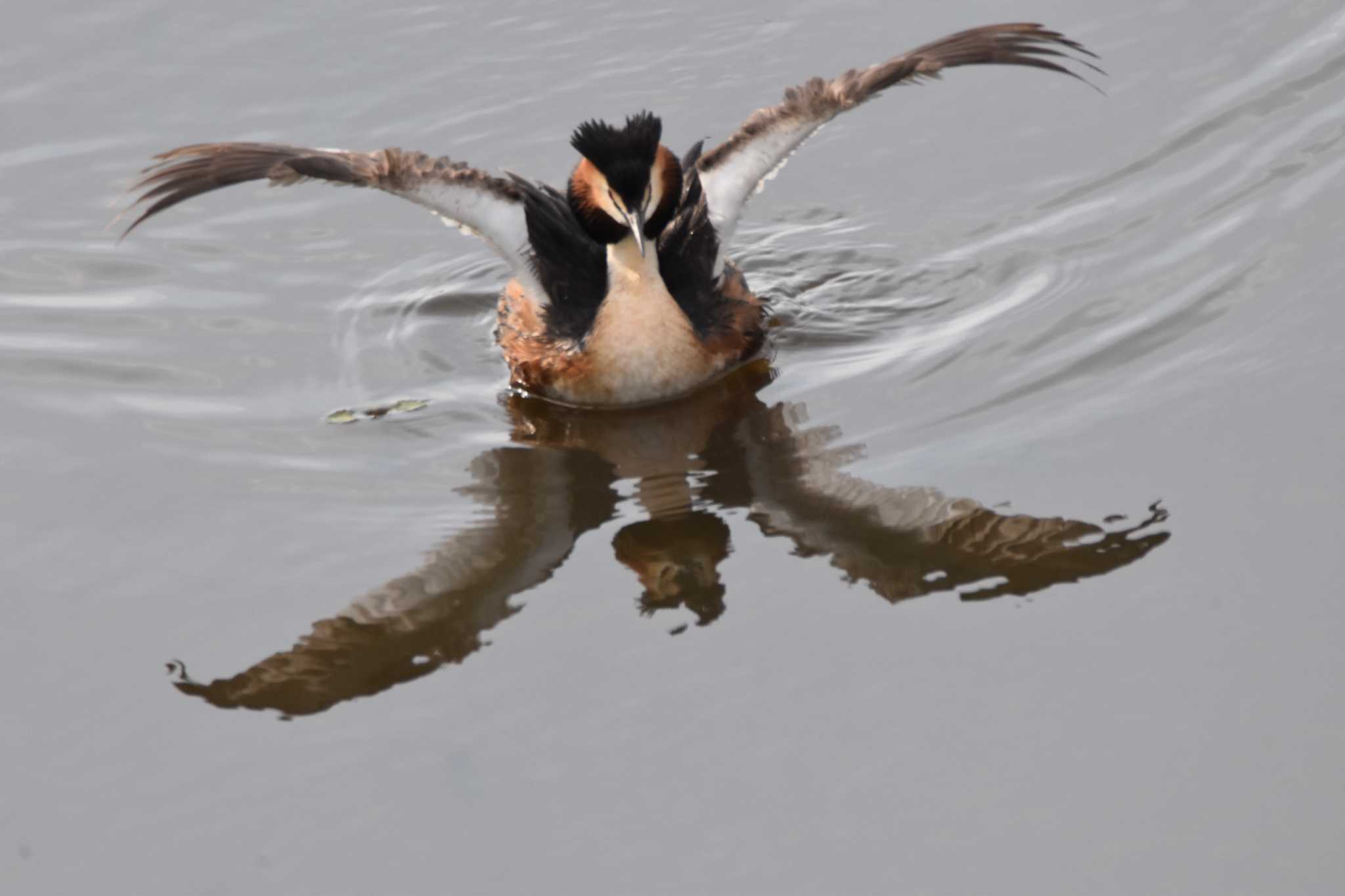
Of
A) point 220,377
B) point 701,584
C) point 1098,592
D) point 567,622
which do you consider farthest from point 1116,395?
point 220,377

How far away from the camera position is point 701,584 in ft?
22.4

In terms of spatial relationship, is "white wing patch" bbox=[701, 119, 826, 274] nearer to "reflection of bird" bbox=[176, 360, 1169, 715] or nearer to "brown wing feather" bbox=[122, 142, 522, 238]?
"reflection of bird" bbox=[176, 360, 1169, 715]

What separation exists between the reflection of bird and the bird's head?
3.19 feet

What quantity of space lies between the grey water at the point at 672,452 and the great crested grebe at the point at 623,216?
25 cm

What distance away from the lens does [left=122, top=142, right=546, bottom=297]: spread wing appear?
7.98 metres

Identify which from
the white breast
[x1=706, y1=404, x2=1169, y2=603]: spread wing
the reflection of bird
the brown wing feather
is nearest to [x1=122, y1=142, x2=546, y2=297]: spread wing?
the brown wing feather

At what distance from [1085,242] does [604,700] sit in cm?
456

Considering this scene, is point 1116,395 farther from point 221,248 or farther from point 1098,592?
point 221,248

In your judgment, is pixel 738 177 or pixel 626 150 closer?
pixel 626 150

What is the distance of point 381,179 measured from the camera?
8391 millimetres

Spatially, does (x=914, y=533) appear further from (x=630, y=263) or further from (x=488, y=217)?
(x=488, y=217)

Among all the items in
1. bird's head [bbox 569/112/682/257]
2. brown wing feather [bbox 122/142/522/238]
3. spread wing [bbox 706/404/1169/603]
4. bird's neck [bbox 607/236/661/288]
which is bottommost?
spread wing [bbox 706/404/1169/603]

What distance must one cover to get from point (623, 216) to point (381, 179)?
113 cm

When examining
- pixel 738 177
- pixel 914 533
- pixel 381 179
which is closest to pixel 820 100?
pixel 738 177
